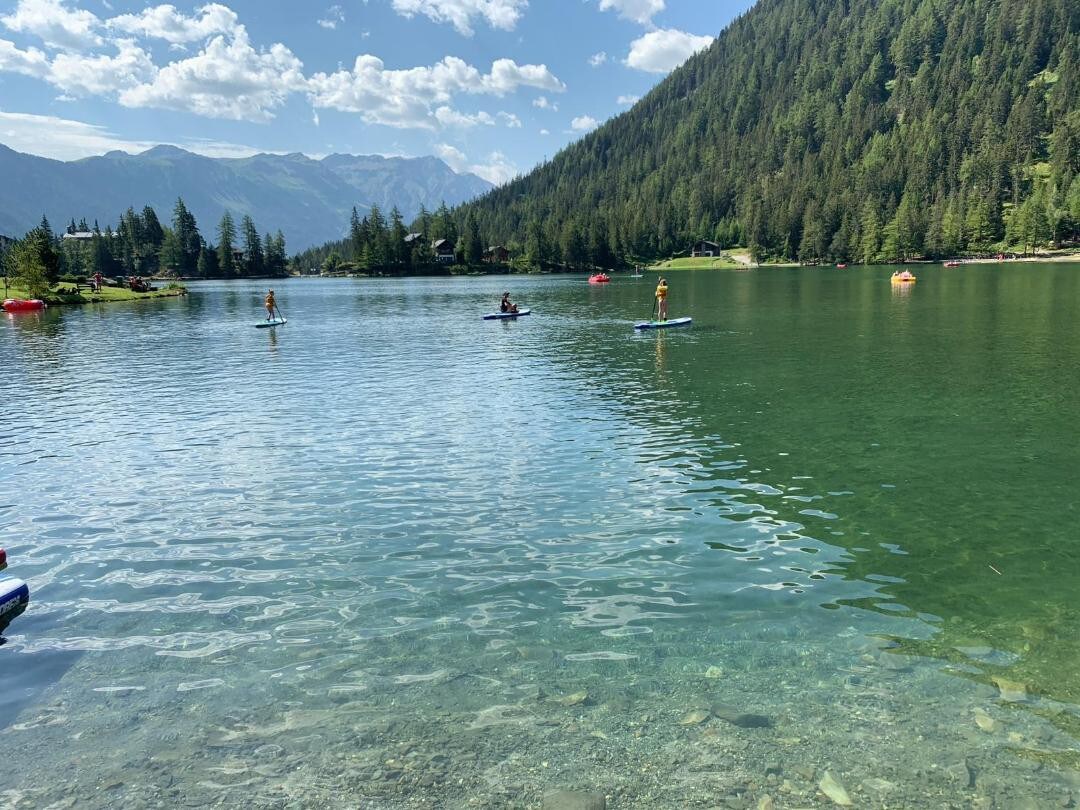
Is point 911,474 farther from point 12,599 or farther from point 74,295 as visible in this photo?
point 74,295

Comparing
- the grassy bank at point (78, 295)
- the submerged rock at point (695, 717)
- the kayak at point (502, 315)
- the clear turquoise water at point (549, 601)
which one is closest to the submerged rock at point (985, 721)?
the clear turquoise water at point (549, 601)

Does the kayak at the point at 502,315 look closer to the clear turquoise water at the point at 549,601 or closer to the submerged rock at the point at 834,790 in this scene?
the clear turquoise water at the point at 549,601

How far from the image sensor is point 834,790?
813cm

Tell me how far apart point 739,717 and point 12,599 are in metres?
13.1

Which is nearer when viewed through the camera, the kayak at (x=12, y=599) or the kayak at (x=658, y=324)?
the kayak at (x=12, y=599)

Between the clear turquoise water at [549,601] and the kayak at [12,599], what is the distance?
0.38 metres

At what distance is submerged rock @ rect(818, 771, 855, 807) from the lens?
794 centimetres

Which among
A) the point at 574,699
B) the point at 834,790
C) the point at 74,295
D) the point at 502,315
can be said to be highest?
the point at 74,295

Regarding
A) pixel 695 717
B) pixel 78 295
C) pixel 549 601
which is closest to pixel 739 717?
pixel 695 717

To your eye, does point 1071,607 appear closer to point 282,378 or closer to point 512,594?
point 512,594

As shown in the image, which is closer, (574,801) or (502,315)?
(574,801)

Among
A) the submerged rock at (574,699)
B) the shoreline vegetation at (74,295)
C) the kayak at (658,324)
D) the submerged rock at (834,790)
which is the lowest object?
the submerged rock at (834,790)

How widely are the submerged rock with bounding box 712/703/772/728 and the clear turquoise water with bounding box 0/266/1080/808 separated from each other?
0.33 ft

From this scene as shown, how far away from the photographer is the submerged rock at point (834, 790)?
794 centimetres
